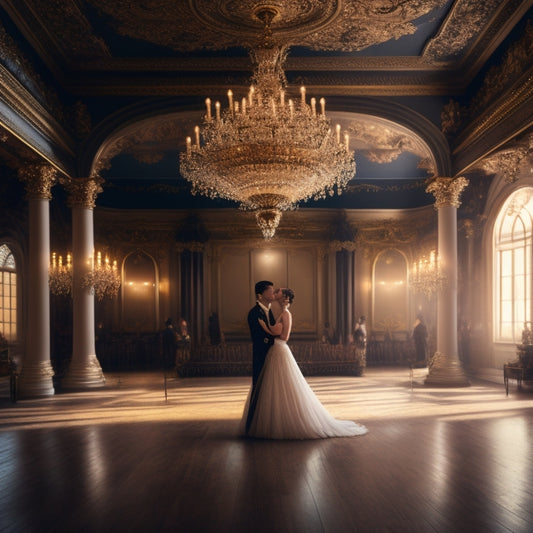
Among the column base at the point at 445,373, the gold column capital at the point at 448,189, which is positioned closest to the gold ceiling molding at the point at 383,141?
the gold column capital at the point at 448,189

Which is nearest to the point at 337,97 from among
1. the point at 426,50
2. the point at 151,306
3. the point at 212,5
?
the point at 426,50

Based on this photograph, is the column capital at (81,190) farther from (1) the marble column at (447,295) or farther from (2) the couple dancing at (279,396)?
(1) the marble column at (447,295)

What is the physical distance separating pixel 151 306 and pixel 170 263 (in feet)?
4.52

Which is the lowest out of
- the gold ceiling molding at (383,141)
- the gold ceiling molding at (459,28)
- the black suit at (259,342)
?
the black suit at (259,342)

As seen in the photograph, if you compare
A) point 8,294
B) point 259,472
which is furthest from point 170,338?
point 259,472

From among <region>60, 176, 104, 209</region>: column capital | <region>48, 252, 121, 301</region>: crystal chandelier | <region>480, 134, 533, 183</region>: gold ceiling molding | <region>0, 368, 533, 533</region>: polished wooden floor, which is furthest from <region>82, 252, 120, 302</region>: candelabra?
<region>480, 134, 533, 183</region>: gold ceiling molding

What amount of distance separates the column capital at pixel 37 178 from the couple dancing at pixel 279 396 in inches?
227

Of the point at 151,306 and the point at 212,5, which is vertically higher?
the point at 212,5

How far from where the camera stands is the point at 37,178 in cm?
1063

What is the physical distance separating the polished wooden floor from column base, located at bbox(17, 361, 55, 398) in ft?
4.19

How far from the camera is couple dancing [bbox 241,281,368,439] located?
6.35m

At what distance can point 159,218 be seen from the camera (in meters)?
18.0

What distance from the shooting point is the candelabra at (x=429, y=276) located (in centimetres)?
1146

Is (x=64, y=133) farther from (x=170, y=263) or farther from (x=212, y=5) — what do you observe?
(x=170, y=263)
